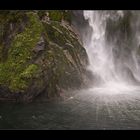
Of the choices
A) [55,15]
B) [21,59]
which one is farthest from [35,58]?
[55,15]

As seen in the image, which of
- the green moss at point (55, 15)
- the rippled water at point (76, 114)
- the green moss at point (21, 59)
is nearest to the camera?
the rippled water at point (76, 114)

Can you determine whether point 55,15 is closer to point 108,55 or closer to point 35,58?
point 35,58

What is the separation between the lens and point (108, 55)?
47438 millimetres

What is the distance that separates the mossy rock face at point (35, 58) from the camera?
27705 millimetres

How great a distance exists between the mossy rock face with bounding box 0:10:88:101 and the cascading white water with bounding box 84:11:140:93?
1081 cm

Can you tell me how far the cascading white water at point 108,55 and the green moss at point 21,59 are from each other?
16438mm

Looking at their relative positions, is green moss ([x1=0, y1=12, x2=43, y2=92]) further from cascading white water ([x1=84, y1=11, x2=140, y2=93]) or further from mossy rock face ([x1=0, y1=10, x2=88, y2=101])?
cascading white water ([x1=84, y1=11, x2=140, y2=93])

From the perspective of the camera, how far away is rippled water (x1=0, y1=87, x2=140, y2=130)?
18.5 m

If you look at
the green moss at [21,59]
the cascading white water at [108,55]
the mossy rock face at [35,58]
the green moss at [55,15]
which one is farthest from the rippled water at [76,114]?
the cascading white water at [108,55]

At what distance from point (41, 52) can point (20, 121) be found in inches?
460

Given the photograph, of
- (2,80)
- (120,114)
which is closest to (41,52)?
(2,80)

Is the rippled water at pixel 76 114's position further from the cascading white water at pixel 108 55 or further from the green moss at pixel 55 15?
the cascading white water at pixel 108 55

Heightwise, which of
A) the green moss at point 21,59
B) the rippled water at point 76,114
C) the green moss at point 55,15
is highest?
the green moss at point 55,15

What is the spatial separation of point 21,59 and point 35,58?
5.13 ft
